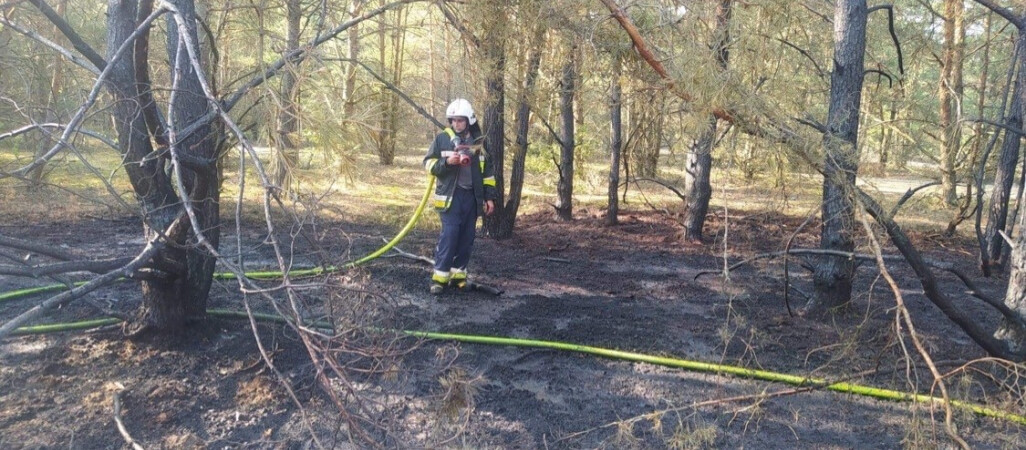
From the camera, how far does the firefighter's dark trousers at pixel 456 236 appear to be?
6254 millimetres

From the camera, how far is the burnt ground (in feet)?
11.6

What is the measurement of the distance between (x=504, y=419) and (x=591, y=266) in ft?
12.8

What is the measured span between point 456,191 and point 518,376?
234 cm

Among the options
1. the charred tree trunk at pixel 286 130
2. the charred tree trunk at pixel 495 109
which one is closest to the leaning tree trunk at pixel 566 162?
the charred tree trunk at pixel 495 109

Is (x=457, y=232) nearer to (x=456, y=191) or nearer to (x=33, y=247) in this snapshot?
(x=456, y=191)

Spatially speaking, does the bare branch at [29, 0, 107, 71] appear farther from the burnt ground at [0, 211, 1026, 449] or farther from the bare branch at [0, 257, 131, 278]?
the burnt ground at [0, 211, 1026, 449]

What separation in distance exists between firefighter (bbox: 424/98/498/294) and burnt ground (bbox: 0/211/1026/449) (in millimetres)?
305

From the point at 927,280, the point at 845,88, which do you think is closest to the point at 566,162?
the point at 845,88

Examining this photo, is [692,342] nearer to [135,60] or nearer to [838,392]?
[838,392]

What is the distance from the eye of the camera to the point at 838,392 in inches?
167

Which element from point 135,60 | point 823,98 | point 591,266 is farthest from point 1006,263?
point 135,60

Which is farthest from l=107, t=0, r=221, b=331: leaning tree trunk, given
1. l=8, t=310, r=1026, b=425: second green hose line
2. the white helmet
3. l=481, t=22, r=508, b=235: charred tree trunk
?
l=481, t=22, r=508, b=235: charred tree trunk

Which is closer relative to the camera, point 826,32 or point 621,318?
point 621,318

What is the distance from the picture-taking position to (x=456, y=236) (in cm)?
628
